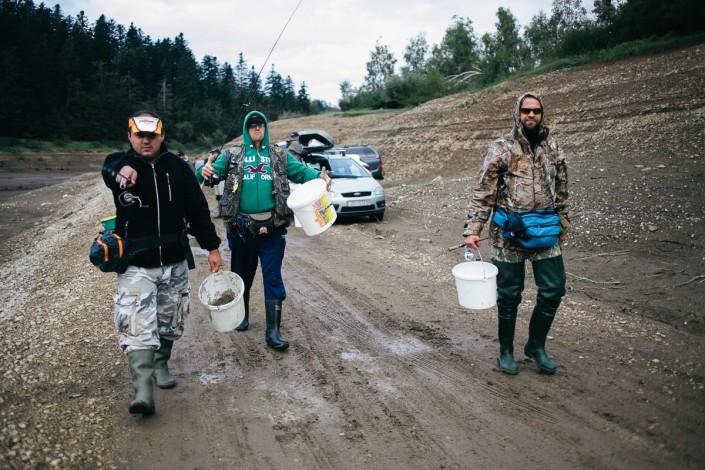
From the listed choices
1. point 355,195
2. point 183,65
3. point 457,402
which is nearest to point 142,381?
point 457,402

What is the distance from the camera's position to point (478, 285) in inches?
171

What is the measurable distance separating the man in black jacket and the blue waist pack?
263 centimetres

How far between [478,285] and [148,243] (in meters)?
2.63

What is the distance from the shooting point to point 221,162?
5.12 m

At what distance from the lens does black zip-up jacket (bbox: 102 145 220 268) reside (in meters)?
3.95

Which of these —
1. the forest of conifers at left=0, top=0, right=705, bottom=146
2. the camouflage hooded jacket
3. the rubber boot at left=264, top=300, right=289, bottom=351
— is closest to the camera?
the camouflage hooded jacket

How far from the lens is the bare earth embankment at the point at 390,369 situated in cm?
346

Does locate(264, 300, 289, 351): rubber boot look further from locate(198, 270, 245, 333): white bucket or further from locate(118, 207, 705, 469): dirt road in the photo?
locate(198, 270, 245, 333): white bucket

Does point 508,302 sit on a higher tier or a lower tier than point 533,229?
lower

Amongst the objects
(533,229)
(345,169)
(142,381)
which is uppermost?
(345,169)

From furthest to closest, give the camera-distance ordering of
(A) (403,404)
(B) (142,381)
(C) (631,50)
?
(C) (631,50)
(A) (403,404)
(B) (142,381)

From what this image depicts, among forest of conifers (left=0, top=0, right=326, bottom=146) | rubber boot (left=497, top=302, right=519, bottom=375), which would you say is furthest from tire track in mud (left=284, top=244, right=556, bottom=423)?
forest of conifers (left=0, top=0, right=326, bottom=146)

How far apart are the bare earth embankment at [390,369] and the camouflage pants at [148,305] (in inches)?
23.2

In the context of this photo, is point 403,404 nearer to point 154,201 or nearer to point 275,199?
point 275,199
